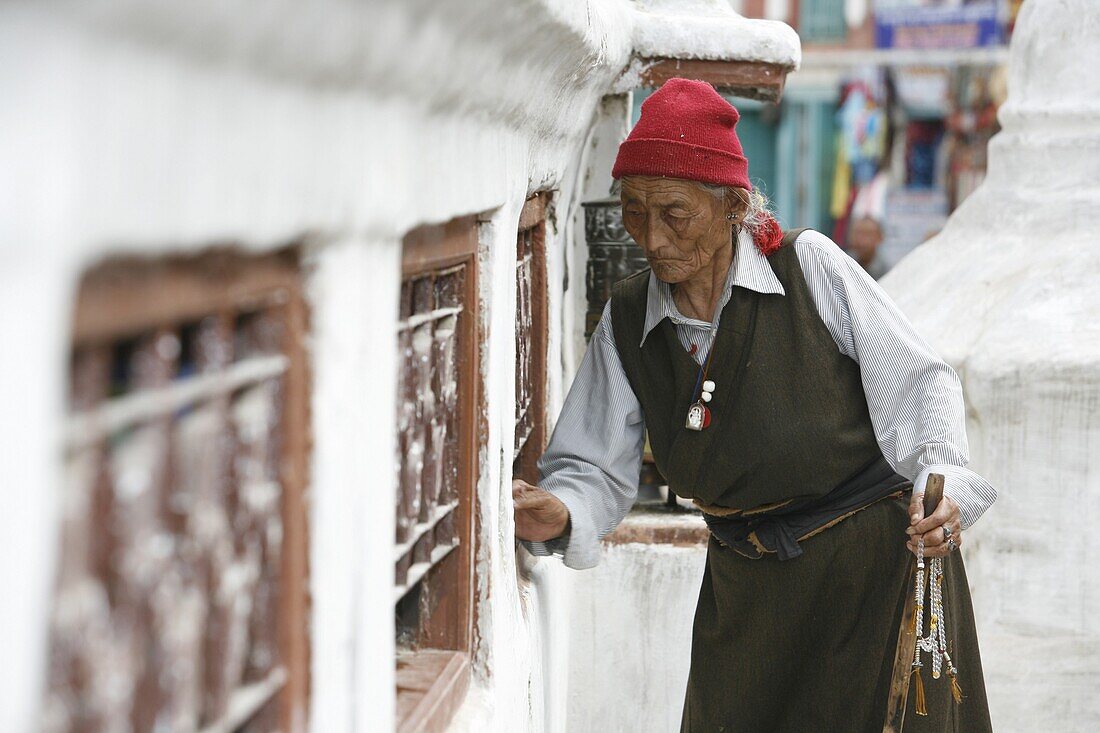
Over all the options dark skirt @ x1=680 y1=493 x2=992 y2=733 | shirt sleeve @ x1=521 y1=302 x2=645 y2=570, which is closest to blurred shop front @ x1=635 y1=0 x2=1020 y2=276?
dark skirt @ x1=680 y1=493 x2=992 y2=733

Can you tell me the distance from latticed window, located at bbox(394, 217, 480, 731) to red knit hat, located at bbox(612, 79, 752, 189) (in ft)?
1.87

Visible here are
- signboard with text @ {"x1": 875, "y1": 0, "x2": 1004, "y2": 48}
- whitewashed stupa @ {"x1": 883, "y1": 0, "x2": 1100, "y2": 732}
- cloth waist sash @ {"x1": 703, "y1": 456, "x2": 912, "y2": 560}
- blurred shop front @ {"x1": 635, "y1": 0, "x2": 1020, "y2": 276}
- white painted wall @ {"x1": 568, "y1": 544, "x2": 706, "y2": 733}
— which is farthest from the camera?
signboard with text @ {"x1": 875, "y1": 0, "x2": 1004, "y2": 48}

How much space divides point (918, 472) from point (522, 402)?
895 millimetres

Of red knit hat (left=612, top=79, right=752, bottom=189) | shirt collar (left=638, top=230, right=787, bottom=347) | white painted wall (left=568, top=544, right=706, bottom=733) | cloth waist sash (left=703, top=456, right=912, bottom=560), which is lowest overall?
white painted wall (left=568, top=544, right=706, bottom=733)

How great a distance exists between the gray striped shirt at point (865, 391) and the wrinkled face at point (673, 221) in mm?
116

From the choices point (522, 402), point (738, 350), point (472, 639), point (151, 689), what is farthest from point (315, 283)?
point (522, 402)

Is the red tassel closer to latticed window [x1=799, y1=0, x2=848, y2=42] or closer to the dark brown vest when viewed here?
the dark brown vest

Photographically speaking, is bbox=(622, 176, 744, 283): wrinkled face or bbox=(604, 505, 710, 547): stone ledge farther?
bbox=(604, 505, 710, 547): stone ledge

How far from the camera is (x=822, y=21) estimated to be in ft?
57.4

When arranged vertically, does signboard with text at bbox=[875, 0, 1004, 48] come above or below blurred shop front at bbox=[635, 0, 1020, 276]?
above

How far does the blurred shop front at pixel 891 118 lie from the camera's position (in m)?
16.1

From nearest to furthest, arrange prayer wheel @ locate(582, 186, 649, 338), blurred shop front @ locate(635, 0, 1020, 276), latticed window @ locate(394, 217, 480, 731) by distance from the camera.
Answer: latticed window @ locate(394, 217, 480, 731) < prayer wheel @ locate(582, 186, 649, 338) < blurred shop front @ locate(635, 0, 1020, 276)

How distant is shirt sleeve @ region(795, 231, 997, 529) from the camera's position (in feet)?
8.41

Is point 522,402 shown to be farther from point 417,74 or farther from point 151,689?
point 151,689
